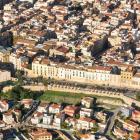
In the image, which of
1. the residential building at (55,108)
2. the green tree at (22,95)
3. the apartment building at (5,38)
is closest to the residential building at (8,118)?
the residential building at (55,108)

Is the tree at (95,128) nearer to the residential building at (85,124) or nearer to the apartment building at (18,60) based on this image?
the residential building at (85,124)

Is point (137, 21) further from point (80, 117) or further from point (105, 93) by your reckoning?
point (80, 117)

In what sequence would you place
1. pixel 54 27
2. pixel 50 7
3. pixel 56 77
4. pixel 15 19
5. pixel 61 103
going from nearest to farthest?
pixel 61 103 → pixel 56 77 → pixel 54 27 → pixel 15 19 → pixel 50 7

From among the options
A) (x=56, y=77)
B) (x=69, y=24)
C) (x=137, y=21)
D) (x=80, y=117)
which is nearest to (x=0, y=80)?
(x=56, y=77)

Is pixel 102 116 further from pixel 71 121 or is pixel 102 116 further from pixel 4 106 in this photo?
pixel 4 106

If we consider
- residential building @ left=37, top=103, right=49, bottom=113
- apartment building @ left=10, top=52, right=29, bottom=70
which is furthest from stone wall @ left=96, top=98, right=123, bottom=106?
apartment building @ left=10, top=52, right=29, bottom=70

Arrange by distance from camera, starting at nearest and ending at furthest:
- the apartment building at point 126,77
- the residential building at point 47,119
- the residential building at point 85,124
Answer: the residential building at point 85,124, the residential building at point 47,119, the apartment building at point 126,77
